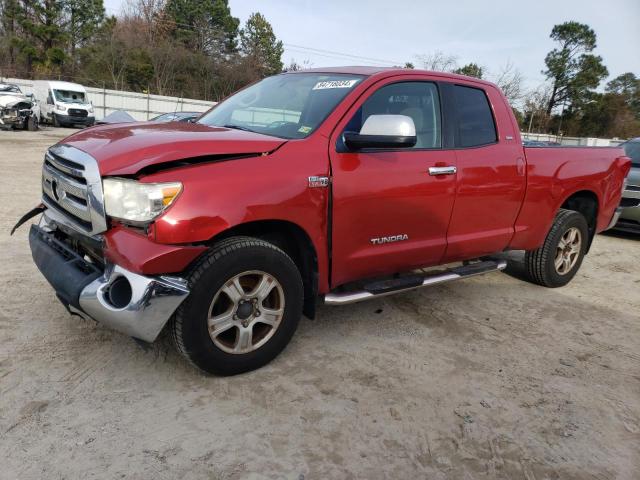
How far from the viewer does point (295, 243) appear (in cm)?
318

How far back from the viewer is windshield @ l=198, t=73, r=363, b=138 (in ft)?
10.6

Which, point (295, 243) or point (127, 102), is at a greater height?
point (127, 102)

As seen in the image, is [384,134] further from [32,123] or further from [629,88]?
[629,88]

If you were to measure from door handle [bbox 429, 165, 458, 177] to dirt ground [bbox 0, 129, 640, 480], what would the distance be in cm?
118

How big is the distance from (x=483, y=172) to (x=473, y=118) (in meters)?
0.46

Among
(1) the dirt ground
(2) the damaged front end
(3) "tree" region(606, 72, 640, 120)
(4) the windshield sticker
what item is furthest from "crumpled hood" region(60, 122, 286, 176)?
(3) "tree" region(606, 72, 640, 120)

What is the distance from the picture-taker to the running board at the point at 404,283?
3.21m

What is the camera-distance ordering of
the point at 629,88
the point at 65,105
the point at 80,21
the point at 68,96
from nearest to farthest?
the point at 65,105 → the point at 68,96 → the point at 80,21 → the point at 629,88

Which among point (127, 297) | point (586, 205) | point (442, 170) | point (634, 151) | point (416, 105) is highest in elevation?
point (416, 105)

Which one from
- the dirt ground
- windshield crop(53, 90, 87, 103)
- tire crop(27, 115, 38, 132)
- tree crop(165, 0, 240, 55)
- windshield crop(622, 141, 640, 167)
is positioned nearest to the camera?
the dirt ground

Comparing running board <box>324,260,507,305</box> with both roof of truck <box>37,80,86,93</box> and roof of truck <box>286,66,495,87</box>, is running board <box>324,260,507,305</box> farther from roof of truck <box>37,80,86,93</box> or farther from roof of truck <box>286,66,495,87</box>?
roof of truck <box>37,80,86,93</box>

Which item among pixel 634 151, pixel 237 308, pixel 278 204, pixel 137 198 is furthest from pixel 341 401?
pixel 634 151

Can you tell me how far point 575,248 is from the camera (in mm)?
5121

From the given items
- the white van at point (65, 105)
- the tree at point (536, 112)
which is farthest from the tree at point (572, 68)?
the white van at point (65, 105)
